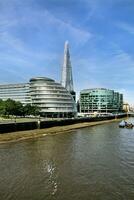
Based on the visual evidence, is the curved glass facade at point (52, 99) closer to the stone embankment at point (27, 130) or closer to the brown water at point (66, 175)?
the stone embankment at point (27, 130)

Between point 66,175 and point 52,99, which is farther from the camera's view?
point 52,99

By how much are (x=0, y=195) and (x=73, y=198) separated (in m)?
5.53

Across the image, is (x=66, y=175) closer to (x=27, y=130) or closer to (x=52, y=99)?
(x=27, y=130)

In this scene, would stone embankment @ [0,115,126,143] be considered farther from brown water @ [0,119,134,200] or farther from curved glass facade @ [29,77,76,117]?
curved glass facade @ [29,77,76,117]

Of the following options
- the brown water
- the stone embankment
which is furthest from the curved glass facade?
the brown water

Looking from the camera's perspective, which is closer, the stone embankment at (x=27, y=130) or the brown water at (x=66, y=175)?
the brown water at (x=66, y=175)

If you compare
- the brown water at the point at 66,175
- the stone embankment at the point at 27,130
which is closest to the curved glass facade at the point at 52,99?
the stone embankment at the point at 27,130

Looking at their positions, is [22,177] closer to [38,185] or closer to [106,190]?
[38,185]

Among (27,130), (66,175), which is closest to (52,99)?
(27,130)

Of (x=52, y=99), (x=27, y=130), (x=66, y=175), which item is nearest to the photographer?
(x=66, y=175)

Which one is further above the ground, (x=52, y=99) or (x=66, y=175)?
(x=52, y=99)

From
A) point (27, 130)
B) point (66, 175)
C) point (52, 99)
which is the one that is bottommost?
point (66, 175)

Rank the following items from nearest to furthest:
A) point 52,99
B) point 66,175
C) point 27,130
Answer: point 66,175 < point 27,130 < point 52,99

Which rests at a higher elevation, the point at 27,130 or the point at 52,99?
the point at 52,99
